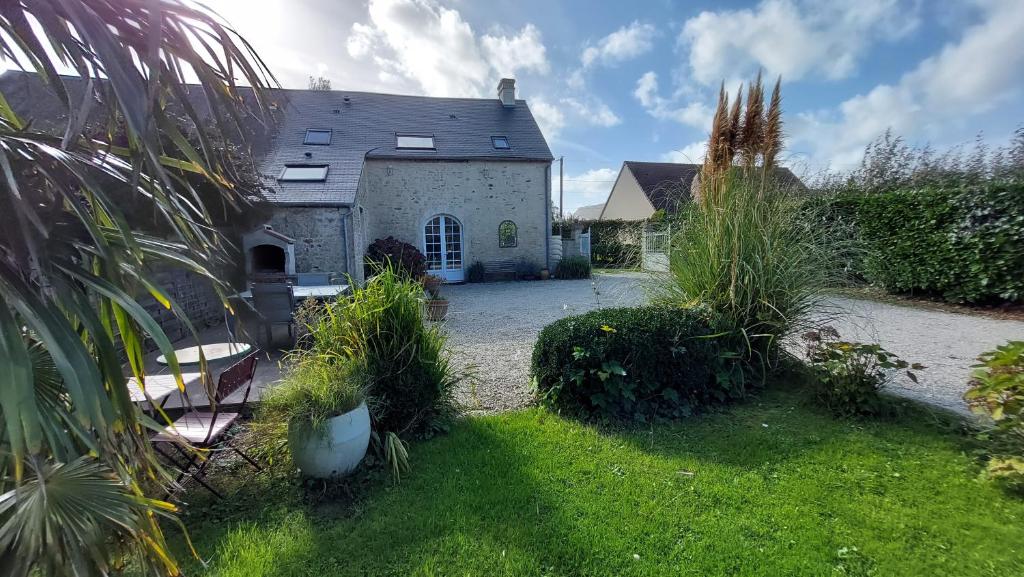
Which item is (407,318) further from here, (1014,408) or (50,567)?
(1014,408)

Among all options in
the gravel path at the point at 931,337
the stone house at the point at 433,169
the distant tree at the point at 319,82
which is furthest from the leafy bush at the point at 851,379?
the distant tree at the point at 319,82

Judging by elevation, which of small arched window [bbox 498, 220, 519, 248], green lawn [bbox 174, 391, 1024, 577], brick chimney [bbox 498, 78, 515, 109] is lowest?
green lawn [bbox 174, 391, 1024, 577]

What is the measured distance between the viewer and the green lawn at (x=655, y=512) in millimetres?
1832

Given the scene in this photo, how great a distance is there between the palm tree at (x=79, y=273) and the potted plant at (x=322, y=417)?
0.99 m

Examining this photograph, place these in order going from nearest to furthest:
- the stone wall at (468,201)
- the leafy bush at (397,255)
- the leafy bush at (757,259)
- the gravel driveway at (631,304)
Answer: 1. the leafy bush at (757,259)
2. the gravel driveway at (631,304)
3. the leafy bush at (397,255)
4. the stone wall at (468,201)

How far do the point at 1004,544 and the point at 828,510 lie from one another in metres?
0.63

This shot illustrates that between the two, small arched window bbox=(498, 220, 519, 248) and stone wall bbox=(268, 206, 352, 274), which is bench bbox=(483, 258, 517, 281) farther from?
stone wall bbox=(268, 206, 352, 274)

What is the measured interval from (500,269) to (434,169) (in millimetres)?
3794

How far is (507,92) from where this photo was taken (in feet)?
50.1

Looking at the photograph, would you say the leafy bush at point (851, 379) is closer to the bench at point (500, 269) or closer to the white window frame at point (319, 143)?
the bench at point (500, 269)

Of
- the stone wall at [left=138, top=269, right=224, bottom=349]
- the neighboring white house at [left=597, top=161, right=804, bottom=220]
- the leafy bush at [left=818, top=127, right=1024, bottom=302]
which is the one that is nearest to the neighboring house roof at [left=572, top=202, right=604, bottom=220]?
the neighboring white house at [left=597, top=161, right=804, bottom=220]

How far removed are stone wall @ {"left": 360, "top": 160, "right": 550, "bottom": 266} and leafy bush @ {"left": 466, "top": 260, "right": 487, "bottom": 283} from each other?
31 centimetres

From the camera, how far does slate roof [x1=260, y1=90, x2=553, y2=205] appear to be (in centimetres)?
1138

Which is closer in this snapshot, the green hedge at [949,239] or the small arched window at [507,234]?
the green hedge at [949,239]
